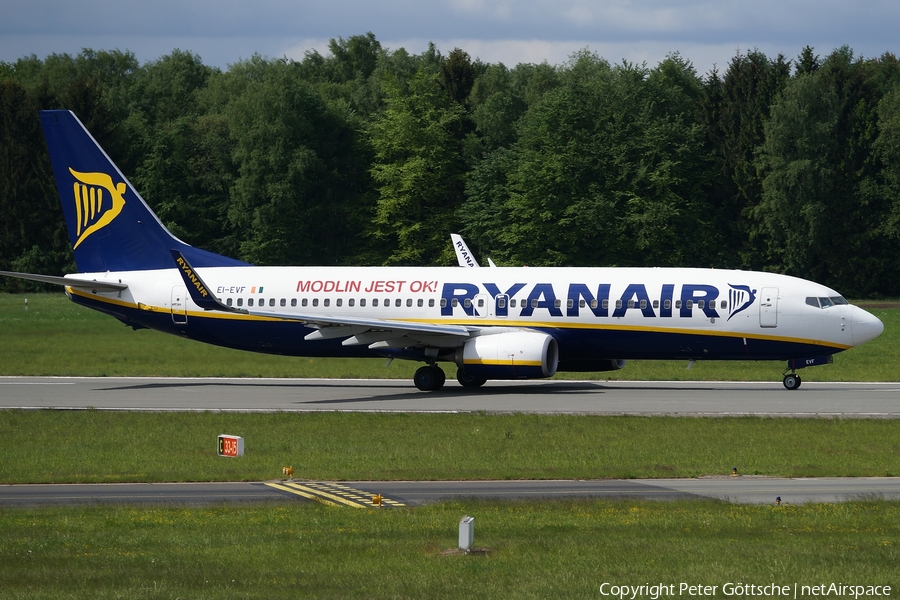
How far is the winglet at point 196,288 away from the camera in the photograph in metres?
39.4

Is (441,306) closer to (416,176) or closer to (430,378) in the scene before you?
(430,378)

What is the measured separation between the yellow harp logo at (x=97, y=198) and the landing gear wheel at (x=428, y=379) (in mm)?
13932

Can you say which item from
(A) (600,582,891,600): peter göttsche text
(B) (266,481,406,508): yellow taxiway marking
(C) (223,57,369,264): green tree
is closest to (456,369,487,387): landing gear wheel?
(B) (266,481,406,508): yellow taxiway marking

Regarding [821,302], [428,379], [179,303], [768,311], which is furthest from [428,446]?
[179,303]

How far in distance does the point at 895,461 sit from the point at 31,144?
90.6 meters

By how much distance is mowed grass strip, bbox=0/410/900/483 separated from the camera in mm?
24188

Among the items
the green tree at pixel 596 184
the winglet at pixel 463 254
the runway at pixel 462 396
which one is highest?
the green tree at pixel 596 184

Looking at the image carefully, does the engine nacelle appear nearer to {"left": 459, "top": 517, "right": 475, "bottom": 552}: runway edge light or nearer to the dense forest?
{"left": 459, "top": 517, "right": 475, "bottom": 552}: runway edge light

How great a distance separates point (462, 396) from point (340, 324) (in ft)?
15.9

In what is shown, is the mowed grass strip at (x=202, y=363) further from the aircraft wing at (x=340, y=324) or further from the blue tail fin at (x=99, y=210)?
the aircraft wing at (x=340, y=324)

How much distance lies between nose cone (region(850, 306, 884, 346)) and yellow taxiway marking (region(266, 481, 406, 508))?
22930 millimetres

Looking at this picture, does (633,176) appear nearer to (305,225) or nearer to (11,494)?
(305,225)

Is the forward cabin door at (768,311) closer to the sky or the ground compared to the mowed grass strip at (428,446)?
closer to the sky

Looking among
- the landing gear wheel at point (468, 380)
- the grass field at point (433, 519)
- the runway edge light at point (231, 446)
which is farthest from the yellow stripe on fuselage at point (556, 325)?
the runway edge light at point (231, 446)
